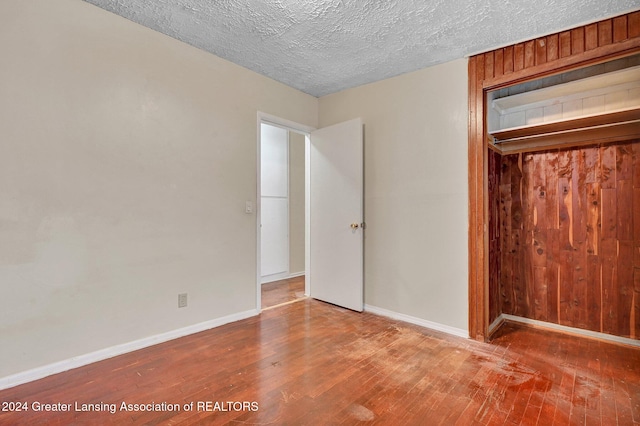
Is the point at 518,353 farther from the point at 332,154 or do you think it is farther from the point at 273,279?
the point at 273,279

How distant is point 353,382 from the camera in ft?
6.68

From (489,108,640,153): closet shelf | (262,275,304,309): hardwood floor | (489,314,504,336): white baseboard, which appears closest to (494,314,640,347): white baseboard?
(489,314,504,336): white baseboard

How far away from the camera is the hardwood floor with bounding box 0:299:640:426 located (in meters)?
1.71

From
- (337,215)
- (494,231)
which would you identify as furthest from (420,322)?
(337,215)

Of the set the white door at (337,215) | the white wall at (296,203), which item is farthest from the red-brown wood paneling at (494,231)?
the white wall at (296,203)

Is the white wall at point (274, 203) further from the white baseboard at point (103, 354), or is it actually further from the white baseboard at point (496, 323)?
the white baseboard at point (496, 323)

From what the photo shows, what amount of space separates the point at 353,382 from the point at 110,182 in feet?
7.54

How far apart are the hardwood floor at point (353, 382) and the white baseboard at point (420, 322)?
12 cm

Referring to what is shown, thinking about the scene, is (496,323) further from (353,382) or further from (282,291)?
(282,291)

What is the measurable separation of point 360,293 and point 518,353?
151 centimetres

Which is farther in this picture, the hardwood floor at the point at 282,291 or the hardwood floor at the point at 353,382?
the hardwood floor at the point at 282,291

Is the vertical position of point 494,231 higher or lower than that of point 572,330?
higher

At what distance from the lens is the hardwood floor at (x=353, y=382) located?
1708 millimetres

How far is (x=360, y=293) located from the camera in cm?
344
